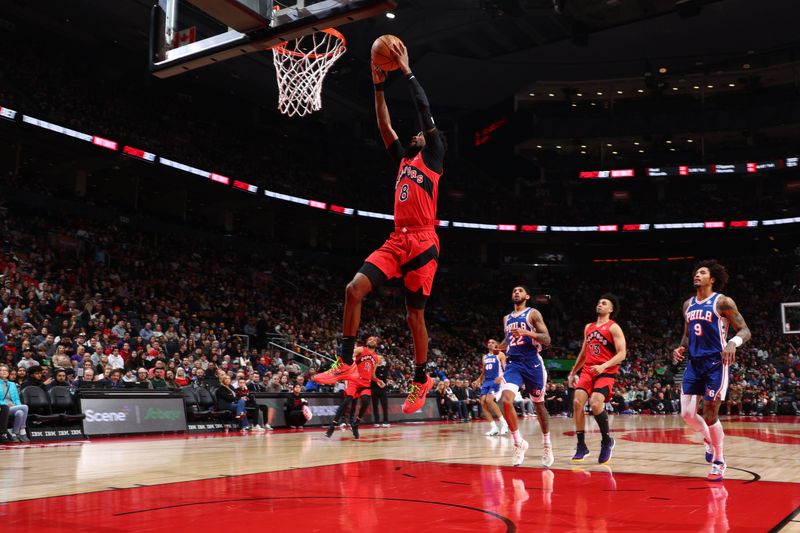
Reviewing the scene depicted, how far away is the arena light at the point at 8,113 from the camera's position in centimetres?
2180

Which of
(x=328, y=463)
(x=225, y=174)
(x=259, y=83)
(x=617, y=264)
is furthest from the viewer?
(x=617, y=264)

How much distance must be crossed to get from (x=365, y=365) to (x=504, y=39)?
22.6 meters

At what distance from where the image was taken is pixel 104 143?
24672mm

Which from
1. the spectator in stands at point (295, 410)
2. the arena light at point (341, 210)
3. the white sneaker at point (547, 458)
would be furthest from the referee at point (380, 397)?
the arena light at point (341, 210)

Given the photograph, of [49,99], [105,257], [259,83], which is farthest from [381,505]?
[259,83]

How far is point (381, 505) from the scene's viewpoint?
555cm

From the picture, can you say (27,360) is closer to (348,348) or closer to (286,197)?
(348,348)

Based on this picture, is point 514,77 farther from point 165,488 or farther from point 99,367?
point 165,488

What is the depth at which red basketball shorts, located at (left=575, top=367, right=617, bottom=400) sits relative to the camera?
8960 mm

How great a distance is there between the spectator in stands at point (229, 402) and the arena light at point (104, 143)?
12622 mm

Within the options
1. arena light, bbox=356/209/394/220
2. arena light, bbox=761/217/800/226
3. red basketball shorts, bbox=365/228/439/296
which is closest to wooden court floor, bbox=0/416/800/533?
red basketball shorts, bbox=365/228/439/296

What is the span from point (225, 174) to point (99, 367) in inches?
578

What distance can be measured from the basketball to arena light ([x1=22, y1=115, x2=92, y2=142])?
808 inches

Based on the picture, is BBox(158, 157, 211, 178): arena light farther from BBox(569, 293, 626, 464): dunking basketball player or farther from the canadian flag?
BBox(569, 293, 626, 464): dunking basketball player
